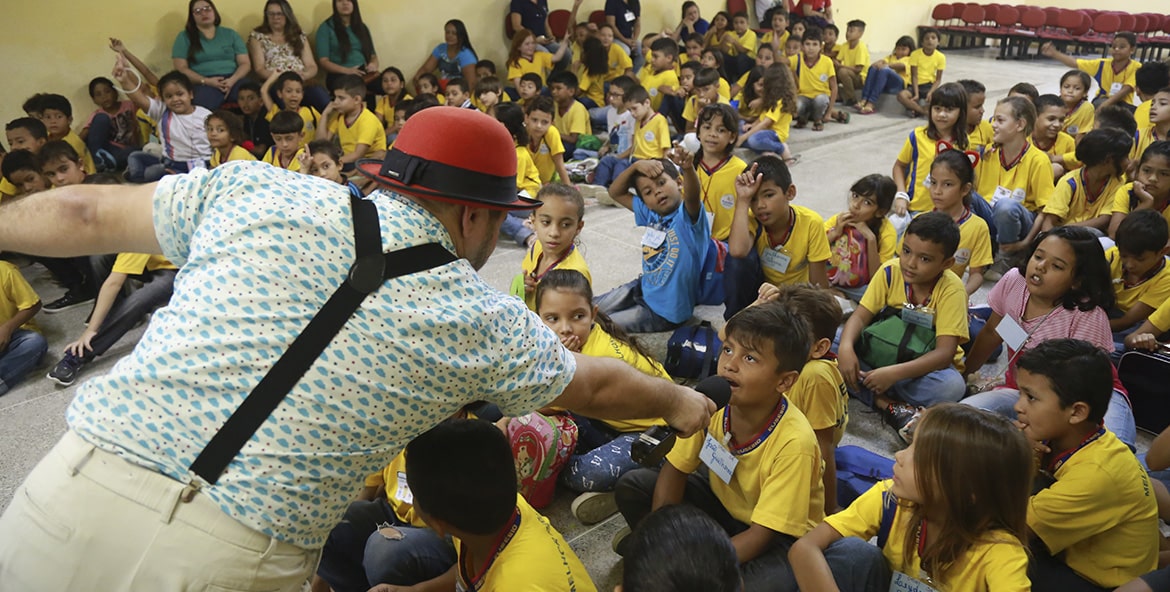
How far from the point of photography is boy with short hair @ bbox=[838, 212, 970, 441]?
2.86 metres

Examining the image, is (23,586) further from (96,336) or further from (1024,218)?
(1024,218)

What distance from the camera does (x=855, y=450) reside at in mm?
2559

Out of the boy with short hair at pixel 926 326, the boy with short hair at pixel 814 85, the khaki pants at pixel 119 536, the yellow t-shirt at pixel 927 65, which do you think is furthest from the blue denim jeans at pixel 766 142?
the khaki pants at pixel 119 536

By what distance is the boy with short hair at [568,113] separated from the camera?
6539mm

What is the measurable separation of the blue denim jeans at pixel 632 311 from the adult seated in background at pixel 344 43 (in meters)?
3.97

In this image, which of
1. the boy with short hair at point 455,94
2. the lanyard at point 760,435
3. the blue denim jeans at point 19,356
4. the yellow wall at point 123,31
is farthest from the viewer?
the boy with short hair at point 455,94

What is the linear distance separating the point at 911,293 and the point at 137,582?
2.68m

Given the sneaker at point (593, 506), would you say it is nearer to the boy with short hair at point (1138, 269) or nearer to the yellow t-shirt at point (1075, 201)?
the boy with short hair at point (1138, 269)

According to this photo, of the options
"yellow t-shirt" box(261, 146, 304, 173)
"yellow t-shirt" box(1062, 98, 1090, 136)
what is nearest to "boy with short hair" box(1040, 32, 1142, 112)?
"yellow t-shirt" box(1062, 98, 1090, 136)

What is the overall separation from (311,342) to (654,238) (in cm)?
241

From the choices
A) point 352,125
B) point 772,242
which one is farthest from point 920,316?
point 352,125

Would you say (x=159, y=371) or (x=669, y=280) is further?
(x=669, y=280)

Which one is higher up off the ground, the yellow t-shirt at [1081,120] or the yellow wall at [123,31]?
the yellow wall at [123,31]

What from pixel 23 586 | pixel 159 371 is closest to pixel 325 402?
pixel 159 371
